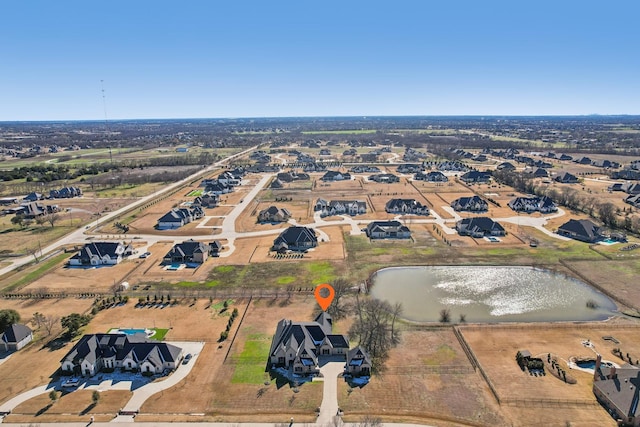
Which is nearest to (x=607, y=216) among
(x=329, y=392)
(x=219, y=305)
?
(x=329, y=392)

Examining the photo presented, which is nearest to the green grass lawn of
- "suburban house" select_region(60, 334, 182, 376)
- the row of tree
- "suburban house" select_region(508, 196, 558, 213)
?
"suburban house" select_region(60, 334, 182, 376)

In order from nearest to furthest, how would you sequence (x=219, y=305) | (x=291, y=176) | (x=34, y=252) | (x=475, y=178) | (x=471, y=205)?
(x=219, y=305)
(x=34, y=252)
(x=471, y=205)
(x=475, y=178)
(x=291, y=176)

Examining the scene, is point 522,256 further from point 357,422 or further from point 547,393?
point 357,422

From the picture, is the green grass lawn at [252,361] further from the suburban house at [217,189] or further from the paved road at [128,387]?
the suburban house at [217,189]

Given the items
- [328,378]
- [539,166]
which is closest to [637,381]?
[328,378]

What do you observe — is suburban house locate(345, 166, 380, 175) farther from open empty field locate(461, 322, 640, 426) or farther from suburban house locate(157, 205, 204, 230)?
open empty field locate(461, 322, 640, 426)

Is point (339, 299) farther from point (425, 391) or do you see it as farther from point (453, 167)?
point (453, 167)
